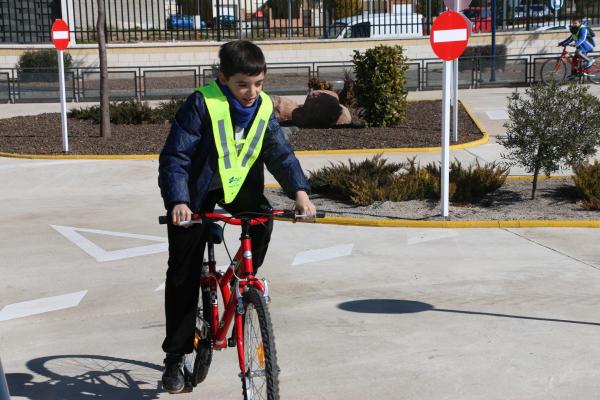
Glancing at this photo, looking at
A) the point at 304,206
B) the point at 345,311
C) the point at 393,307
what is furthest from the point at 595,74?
the point at 304,206

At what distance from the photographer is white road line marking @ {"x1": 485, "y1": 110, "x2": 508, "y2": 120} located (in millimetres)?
20547

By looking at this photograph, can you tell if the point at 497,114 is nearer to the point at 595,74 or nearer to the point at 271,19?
the point at 595,74

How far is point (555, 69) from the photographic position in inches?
1052

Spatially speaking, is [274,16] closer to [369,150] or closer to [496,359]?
[369,150]

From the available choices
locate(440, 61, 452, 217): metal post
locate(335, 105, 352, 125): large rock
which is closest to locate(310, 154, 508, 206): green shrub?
locate(440, 61, 452, 217): metal post

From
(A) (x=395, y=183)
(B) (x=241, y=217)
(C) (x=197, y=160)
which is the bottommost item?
(A) (x=395, y=183)

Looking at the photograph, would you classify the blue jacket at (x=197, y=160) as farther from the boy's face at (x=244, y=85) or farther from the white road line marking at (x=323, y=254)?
→ the white road line marking at (x=323, y=254)

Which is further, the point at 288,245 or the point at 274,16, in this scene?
the point at 274,16

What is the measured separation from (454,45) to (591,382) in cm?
562

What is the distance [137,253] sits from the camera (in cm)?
898

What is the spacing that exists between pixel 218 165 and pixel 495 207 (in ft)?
21.4

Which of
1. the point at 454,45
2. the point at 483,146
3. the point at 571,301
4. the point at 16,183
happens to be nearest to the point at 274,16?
the point at 483,146

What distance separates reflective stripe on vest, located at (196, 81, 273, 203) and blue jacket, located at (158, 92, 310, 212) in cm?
5

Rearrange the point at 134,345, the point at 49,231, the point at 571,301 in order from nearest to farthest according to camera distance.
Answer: the point at 134,345, the point at 571,301, the point at 49,231
